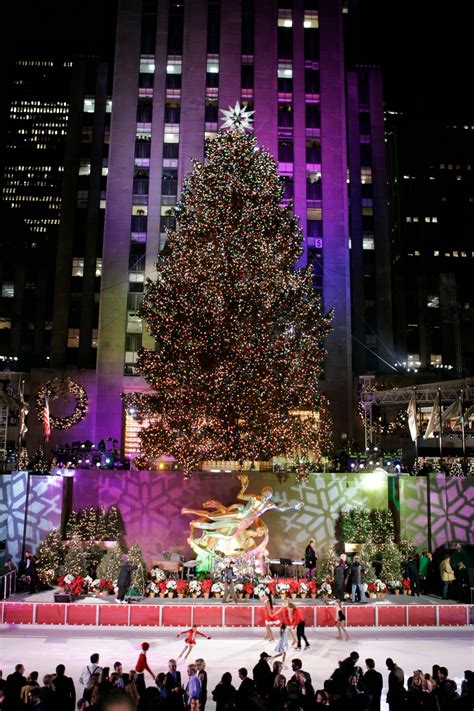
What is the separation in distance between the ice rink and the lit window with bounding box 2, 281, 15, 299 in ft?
232

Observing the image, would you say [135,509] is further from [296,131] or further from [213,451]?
[296,131]

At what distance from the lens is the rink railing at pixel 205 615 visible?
20219mm

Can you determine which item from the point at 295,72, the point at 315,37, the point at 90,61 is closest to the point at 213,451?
the point at 295,72

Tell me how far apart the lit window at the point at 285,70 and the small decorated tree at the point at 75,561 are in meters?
37.6

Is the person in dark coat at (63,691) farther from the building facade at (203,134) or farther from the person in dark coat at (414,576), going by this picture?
the building facade at (203,134)

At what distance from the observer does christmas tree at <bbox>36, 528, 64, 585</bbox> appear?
81.4ft

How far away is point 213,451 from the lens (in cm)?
2859

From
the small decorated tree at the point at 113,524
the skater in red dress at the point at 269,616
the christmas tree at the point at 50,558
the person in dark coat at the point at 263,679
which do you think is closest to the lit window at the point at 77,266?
the small decorated tree at the point at 113,524

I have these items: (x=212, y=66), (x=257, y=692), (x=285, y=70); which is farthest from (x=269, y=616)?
(x=285, y=70)

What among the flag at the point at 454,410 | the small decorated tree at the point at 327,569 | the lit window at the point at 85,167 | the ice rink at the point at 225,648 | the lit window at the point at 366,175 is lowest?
the ice rink at the point at 225,648

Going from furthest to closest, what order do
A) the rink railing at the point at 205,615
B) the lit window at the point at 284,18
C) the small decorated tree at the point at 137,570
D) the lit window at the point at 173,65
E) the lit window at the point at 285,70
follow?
the lit window at the point at 284,18, the lit window at the point at 285,70, the lit window at the point at 173,65, the small decorated tree at the point at 137,570, the rink railing at the point at 205,615

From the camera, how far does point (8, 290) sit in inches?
3381

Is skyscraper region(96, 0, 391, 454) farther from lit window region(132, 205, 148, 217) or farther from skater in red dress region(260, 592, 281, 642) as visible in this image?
skater in red dress region(260, 592, 281, 642)

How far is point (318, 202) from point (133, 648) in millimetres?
36314
